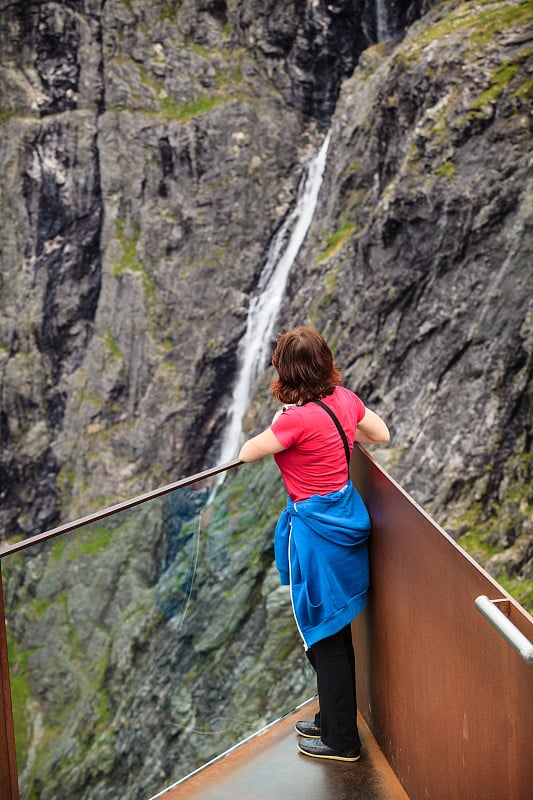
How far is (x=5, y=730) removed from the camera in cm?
276

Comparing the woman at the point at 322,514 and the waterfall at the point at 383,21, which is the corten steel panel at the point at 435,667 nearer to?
the woman at the point at 322,514

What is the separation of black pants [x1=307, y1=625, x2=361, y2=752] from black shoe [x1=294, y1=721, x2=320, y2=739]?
0.80 ft

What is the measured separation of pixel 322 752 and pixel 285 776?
0.65 feet

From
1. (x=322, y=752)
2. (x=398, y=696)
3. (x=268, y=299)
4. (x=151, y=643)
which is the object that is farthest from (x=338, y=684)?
(x=268, y=299)

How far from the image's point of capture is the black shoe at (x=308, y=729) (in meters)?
3.67

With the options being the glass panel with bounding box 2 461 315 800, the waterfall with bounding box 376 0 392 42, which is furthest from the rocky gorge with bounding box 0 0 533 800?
the waterfall with bounding box 376 0 392 42

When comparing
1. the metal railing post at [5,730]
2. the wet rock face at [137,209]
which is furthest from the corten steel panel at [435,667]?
the wet rock face at [137,209]

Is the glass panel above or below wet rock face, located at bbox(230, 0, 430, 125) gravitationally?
below

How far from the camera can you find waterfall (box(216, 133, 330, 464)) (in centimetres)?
2403

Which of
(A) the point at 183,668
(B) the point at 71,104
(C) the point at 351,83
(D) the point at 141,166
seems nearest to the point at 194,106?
(D) the point at 141,166

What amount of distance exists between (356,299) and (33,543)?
13.5 m

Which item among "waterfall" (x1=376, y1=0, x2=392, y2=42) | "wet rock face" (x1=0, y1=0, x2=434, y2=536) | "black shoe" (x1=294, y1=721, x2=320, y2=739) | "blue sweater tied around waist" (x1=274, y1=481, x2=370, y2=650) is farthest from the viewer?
"wet rock face" (x1=0, y1=0, x2=434, y2=536)

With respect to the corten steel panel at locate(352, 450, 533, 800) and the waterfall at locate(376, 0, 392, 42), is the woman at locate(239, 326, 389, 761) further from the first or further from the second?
the waterfall at locate(376, 0, 392, 42)

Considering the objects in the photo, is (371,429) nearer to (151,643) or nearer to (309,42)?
(151,643)
